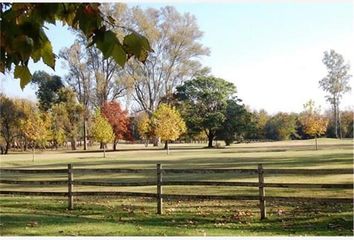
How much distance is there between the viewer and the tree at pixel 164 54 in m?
38.8

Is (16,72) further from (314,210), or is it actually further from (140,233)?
(314,210)

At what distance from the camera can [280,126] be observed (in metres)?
37.8

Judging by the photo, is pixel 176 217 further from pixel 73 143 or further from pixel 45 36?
pixel 73 143

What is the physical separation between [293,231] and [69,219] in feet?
13.7

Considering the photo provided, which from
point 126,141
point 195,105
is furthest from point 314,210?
point 126,141

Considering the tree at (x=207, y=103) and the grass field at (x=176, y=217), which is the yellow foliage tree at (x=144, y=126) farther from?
the grass field at (x=176, y=217)

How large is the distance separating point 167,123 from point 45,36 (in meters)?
33.1

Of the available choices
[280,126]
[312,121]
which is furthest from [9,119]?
[312,121]

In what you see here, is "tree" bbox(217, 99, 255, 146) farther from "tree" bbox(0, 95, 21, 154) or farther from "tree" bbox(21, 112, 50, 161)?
"tree" bbox(0, 95, 21, 154)

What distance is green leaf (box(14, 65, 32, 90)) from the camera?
212 cm

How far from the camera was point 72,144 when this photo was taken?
1896 inches

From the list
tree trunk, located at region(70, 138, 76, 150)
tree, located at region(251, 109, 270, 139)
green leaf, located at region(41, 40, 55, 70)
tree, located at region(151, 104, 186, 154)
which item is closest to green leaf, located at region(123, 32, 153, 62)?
green leaf, located at region(41, 40, 55, 70)

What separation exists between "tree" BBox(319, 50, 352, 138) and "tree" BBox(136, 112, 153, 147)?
986 inches

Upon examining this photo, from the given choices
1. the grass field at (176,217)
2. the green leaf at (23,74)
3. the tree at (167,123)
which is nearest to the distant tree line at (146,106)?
the tree at (167,123)
